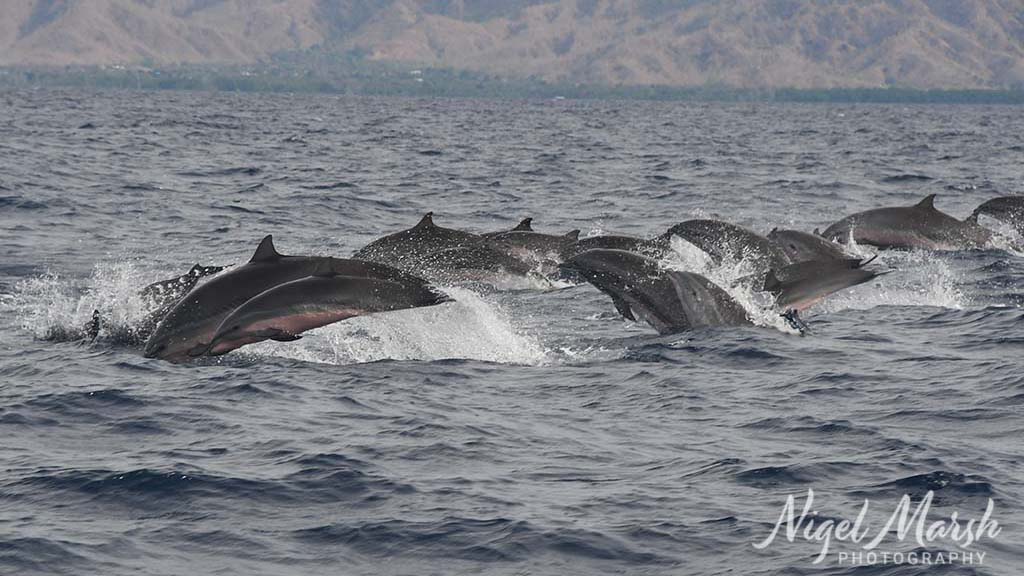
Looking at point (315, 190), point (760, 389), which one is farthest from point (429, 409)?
point (315, 190)

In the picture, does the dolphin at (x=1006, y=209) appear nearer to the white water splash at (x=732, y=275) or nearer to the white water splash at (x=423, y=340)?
the white water splash at (x=732, y=275)

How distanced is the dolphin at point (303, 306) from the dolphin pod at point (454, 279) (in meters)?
0.01

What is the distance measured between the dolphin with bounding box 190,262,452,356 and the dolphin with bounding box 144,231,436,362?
0.16 m

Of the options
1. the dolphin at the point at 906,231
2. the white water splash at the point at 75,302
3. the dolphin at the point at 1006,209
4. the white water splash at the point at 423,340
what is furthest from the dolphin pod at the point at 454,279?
the dolphin at the point at 1006,209

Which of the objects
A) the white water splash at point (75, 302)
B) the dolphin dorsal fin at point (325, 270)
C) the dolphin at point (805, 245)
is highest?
the dolphin dorsal fin at point (325, 270)

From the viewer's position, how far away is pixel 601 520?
35.2 feet

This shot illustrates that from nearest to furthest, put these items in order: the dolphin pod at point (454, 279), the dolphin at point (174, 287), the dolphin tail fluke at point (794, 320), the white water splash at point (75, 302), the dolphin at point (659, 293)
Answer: the dolphin pod at point (454, 279), the dolphin at point (174, 287), the white water splash at point (75, 302), the dolphin at point (659, 293), the dolphin tail fluke at point (794, 320)

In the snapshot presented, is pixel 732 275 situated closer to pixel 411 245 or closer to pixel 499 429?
pixel 411 245

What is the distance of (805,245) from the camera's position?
22.2m

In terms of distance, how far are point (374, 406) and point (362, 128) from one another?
7875cm

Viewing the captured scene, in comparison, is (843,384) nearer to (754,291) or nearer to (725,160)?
(754,291)

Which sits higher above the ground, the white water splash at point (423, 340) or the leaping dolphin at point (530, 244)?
the leaping dolphin at point (530, 244)

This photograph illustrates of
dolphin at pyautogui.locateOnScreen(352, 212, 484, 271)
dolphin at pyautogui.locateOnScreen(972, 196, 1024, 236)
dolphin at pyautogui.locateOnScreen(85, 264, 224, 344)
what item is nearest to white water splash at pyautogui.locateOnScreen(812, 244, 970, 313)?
dolphin at pyautogui.locateOnScreen(972, 196, 1024, 236)

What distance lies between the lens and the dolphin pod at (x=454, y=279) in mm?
15062
